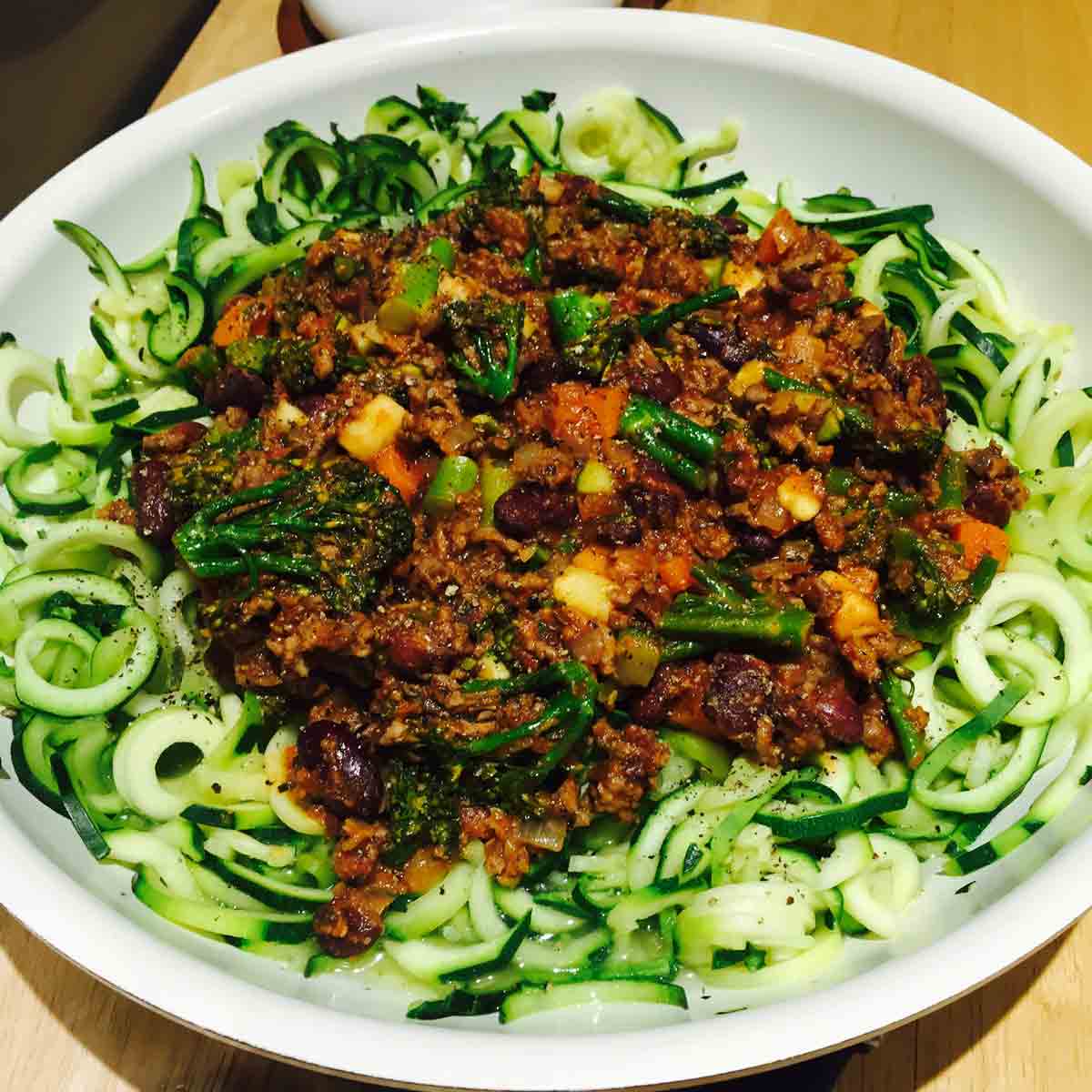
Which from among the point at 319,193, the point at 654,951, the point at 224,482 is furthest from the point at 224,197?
the point at 654,951

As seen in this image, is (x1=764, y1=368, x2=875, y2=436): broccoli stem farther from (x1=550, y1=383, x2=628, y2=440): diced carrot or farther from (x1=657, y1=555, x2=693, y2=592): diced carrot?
(x1=657, y1=555, x2=693, y2=592): diced carrot

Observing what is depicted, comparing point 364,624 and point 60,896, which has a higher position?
point 364,624

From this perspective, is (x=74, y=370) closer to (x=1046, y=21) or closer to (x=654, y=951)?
(x=654, y=951)

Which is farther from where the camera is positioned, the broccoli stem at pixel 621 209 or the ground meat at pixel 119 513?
the broccoli stem at pixel 621 209

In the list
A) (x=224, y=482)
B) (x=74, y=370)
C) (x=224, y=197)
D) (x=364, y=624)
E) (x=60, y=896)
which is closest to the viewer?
(x=60, y=896)

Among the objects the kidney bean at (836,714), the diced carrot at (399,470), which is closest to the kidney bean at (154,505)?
the diced carrot at (399,470)

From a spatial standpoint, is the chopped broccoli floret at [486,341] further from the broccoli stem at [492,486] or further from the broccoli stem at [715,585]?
the broccoli stem at [715,585]

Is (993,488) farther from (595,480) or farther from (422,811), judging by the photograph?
(422,811)

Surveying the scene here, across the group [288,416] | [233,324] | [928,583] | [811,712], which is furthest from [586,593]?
[233,324]
